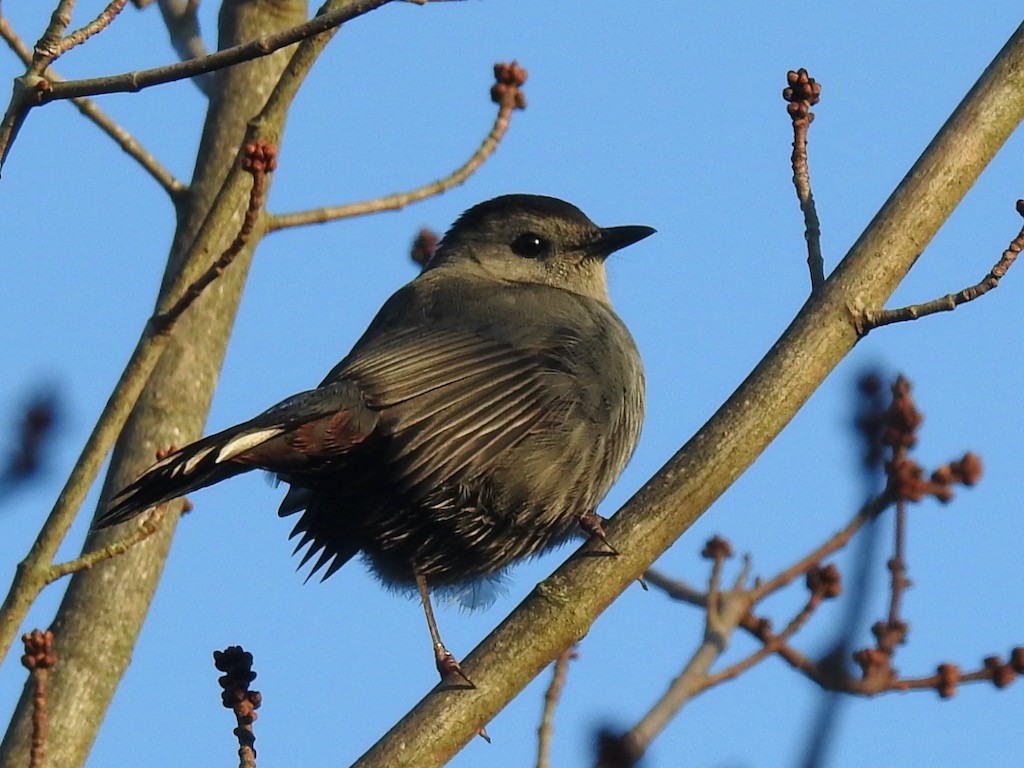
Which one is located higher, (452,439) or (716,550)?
(452,439)

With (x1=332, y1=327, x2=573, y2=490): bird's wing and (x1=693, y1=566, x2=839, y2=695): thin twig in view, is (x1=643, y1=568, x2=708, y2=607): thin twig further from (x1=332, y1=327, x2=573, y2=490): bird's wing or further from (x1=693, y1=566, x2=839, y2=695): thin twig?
(x1=332, y1=327, x2=573, y2=490): bird's wing

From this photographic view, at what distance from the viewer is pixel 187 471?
4.49 metres

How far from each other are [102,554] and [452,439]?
1484mm

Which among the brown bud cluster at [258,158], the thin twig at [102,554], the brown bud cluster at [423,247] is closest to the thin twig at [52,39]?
the brown bud cluster at [258,158]

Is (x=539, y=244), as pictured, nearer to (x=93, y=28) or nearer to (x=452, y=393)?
(x=452, y=393)

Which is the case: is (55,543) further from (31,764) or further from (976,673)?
(976,673)

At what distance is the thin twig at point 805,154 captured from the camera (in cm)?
449

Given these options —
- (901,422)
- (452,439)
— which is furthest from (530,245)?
(901,422)

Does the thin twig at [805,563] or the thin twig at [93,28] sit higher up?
the thin twig at [93,28]

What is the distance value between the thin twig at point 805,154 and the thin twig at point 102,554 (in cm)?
189

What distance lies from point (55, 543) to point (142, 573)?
1.26 metres

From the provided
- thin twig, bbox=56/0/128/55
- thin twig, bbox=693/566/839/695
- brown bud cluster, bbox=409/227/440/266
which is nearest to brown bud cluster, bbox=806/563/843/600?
thin twig, bbox=693/566/839/695

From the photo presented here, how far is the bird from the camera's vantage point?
5102 millimetres

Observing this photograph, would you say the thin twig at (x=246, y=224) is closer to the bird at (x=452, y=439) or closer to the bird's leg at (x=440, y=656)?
the bird at (x=452, y=439)
